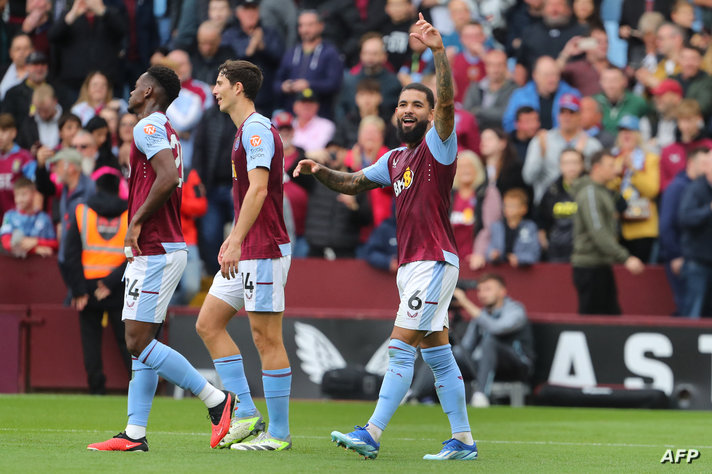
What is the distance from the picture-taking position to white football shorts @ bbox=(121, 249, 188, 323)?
822cm

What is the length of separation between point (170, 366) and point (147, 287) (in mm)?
546

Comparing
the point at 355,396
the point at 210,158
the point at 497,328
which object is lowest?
the point at 355,396

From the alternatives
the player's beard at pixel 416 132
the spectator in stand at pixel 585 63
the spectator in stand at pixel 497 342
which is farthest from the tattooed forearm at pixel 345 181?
the spectator in stand at pixel 585 63

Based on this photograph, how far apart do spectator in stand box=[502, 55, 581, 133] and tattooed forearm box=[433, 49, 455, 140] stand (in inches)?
363

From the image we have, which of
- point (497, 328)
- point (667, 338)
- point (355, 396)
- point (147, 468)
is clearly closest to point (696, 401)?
point (667, 338)

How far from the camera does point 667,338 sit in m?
14.6

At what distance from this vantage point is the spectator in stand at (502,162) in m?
16.1

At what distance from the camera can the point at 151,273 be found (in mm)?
8258

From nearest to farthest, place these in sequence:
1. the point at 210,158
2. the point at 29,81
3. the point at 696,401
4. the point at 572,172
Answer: the point at 696,401 < the point at 572,172 < the point at 210,158 < the point at 29,81

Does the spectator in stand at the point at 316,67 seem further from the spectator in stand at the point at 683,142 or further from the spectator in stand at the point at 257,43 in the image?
the spectator in stand at the point at 683,142

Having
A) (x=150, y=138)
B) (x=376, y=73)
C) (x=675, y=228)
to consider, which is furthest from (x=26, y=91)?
(x=150, y=138)

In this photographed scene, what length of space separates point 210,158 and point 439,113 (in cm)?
915

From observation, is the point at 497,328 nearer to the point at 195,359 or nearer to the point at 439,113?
the point at 195,359

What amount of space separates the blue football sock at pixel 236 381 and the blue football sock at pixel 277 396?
277 millimetres
